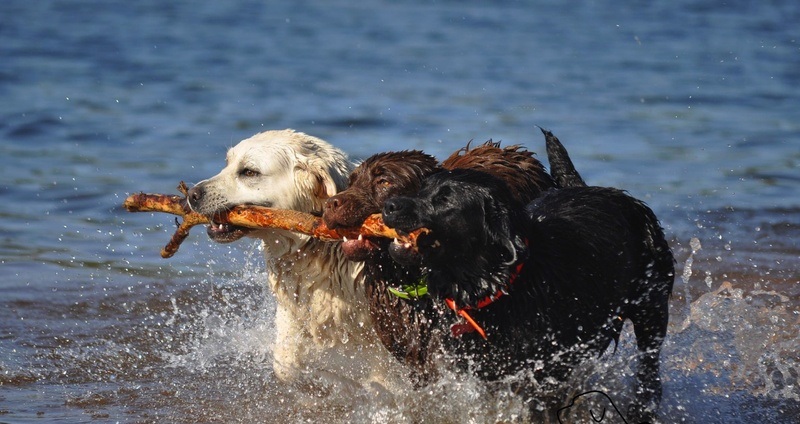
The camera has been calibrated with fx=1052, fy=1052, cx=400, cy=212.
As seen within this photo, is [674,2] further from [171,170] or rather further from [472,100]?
[171,170]

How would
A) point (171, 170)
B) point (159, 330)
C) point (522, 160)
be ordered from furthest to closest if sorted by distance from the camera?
1. point (171, 170)
2. point (159, 330)
3. point (522, 160)

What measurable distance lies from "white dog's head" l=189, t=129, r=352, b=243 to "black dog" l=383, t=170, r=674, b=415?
957 mm

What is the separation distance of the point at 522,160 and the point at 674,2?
18425 millimetres

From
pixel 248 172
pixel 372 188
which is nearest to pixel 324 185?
pixel 248 172

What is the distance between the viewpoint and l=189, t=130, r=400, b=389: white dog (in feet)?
17.7

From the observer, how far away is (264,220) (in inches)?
205

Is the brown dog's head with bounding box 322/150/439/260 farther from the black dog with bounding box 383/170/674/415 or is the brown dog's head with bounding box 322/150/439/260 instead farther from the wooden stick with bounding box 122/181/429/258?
the black dog with bounding box 383/170/674/415

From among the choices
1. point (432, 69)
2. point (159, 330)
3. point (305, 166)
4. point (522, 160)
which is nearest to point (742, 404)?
point (522, 160)

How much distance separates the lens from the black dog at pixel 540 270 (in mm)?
4516

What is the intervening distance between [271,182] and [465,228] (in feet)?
4.32

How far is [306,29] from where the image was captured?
2014 centimetres

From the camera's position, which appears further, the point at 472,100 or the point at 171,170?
the point at 472,100

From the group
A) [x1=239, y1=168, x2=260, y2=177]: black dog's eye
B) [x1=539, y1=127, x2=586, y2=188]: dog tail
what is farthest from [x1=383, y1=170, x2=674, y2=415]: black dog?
[x1=239, y1=168, x2=260, y2=177]: black dog's eye

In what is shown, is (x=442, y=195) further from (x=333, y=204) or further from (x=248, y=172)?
(x=248, y=172)
